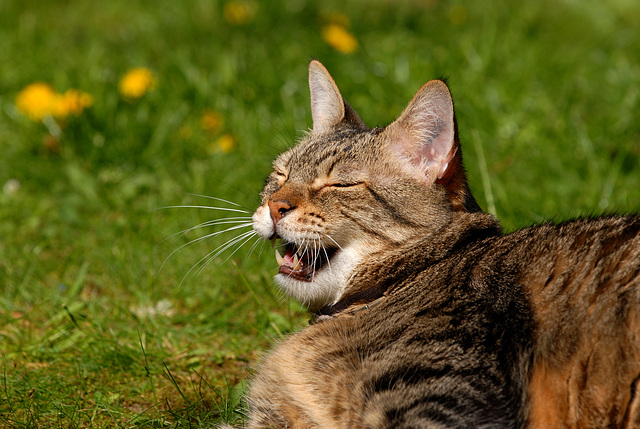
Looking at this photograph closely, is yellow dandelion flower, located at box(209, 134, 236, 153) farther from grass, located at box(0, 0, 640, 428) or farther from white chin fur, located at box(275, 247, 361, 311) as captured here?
white chin fur, located at box(275, 247, 361, 311)

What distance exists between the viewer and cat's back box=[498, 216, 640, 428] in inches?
83.0

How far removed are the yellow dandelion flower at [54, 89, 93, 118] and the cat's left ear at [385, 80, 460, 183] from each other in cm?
264

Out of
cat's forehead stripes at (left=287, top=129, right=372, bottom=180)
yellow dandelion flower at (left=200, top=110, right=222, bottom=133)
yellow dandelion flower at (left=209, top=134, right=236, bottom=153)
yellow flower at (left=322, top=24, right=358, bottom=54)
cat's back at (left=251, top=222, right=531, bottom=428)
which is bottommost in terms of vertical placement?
cat's back at (left=251, top=222, right=531, bottom=428)

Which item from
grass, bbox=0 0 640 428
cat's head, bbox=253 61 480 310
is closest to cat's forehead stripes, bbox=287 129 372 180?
cat's head, bbox=253 61 480 310

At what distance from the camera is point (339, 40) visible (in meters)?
5.41

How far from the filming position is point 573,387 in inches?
84.7

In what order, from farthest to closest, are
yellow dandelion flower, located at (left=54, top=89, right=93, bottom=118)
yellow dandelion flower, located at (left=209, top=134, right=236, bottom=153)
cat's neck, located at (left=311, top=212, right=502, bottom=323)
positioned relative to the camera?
1. yellow dandelion flower, located at (left=209, top=134, right=236, bottom=153)
2. yellow dandelion flower, located at (left=54, top=89, right=93, bottom=118)
3. cat's neck, located at (left=311, top=212, right=502, bottom=323)

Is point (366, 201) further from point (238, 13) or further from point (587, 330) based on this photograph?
point (238, 13)

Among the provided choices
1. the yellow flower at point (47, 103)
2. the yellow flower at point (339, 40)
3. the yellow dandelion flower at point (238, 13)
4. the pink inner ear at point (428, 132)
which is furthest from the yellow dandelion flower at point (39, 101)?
the pink inner ear at point (428, 132)

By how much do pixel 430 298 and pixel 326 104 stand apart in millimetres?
1360

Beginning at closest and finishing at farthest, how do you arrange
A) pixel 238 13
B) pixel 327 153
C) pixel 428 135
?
pixel 428 135 → pixel 327 153 → pixel 238 13

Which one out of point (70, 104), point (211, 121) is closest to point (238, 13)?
point (211, 121)

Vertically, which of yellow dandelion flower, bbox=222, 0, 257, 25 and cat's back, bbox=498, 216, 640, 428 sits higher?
yellow dandelion flower, bbox=222, 0, 257, 25

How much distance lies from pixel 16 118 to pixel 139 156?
97 centimetres
